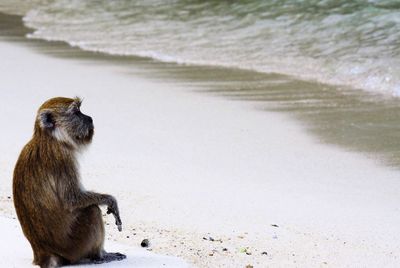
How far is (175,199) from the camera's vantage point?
6.53 meters

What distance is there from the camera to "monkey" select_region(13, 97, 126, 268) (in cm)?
487

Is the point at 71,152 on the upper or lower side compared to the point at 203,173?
upper

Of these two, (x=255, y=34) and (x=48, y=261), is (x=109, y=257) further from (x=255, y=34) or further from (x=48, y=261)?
(x=255, y=34)

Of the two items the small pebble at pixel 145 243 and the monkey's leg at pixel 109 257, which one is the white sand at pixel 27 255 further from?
the small pebble at pixel 145 243

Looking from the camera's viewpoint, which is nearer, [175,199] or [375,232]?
[375,232]

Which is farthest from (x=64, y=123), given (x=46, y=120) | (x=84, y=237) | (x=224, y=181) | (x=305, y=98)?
(x=305, y=98)

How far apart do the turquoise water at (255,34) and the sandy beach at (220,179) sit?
84.3 inches

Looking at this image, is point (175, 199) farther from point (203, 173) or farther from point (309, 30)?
point (309, 30)

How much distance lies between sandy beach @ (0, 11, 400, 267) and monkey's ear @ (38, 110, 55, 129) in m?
0.68

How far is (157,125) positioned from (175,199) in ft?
7.56

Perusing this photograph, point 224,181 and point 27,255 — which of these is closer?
point 27,255

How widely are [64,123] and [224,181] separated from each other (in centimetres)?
219

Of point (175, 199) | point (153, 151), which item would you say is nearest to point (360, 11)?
point (153, 151)

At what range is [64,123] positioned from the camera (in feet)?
16.5
